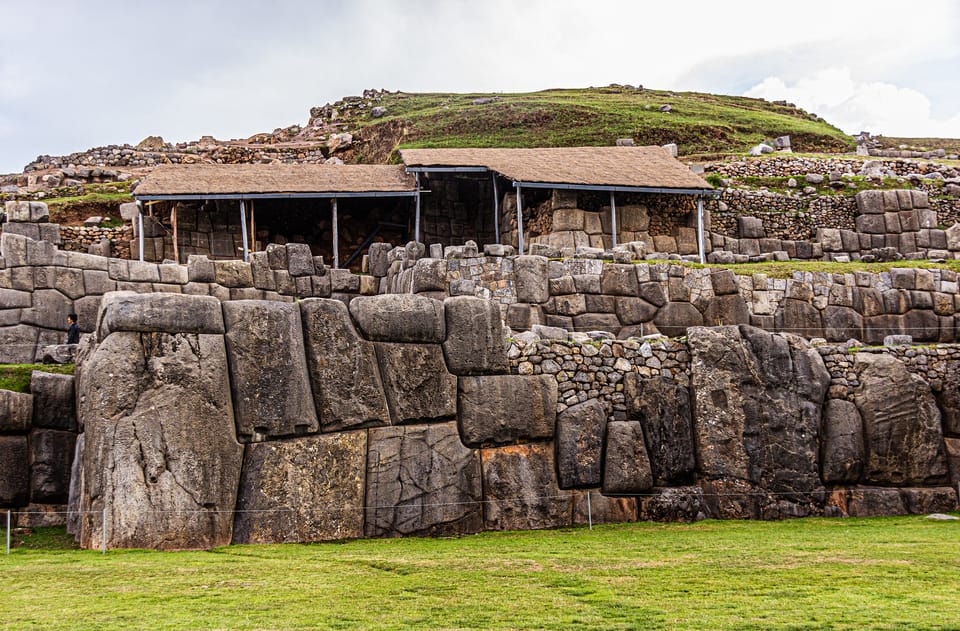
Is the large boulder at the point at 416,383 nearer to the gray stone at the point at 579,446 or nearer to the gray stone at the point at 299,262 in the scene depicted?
the gray stone at the point at 579,446

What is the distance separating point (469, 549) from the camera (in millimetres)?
14953

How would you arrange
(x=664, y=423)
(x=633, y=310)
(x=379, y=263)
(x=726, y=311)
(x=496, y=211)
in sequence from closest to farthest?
(x=664, y=423), (x=633, y=310), (x=726, y=311), (x=379, y=263), (x=496, y=211)

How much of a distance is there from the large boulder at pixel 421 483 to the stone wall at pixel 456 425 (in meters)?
0.03

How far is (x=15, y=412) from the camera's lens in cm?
1639

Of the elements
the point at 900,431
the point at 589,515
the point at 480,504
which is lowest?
the point at 589,515

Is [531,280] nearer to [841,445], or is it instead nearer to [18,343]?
[841,445]

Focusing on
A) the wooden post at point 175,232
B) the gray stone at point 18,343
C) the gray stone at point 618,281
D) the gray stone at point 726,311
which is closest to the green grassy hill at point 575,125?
the wooden post at point 175,232

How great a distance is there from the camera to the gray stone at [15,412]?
16.3 m

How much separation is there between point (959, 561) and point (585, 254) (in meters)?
14.1

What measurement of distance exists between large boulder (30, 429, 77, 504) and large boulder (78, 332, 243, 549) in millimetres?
1430

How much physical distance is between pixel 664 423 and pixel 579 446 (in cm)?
172

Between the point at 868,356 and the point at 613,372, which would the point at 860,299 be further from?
the point at 613,372

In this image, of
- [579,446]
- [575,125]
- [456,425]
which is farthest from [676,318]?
[575,125]

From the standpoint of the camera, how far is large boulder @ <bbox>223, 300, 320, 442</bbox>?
1590 cm
